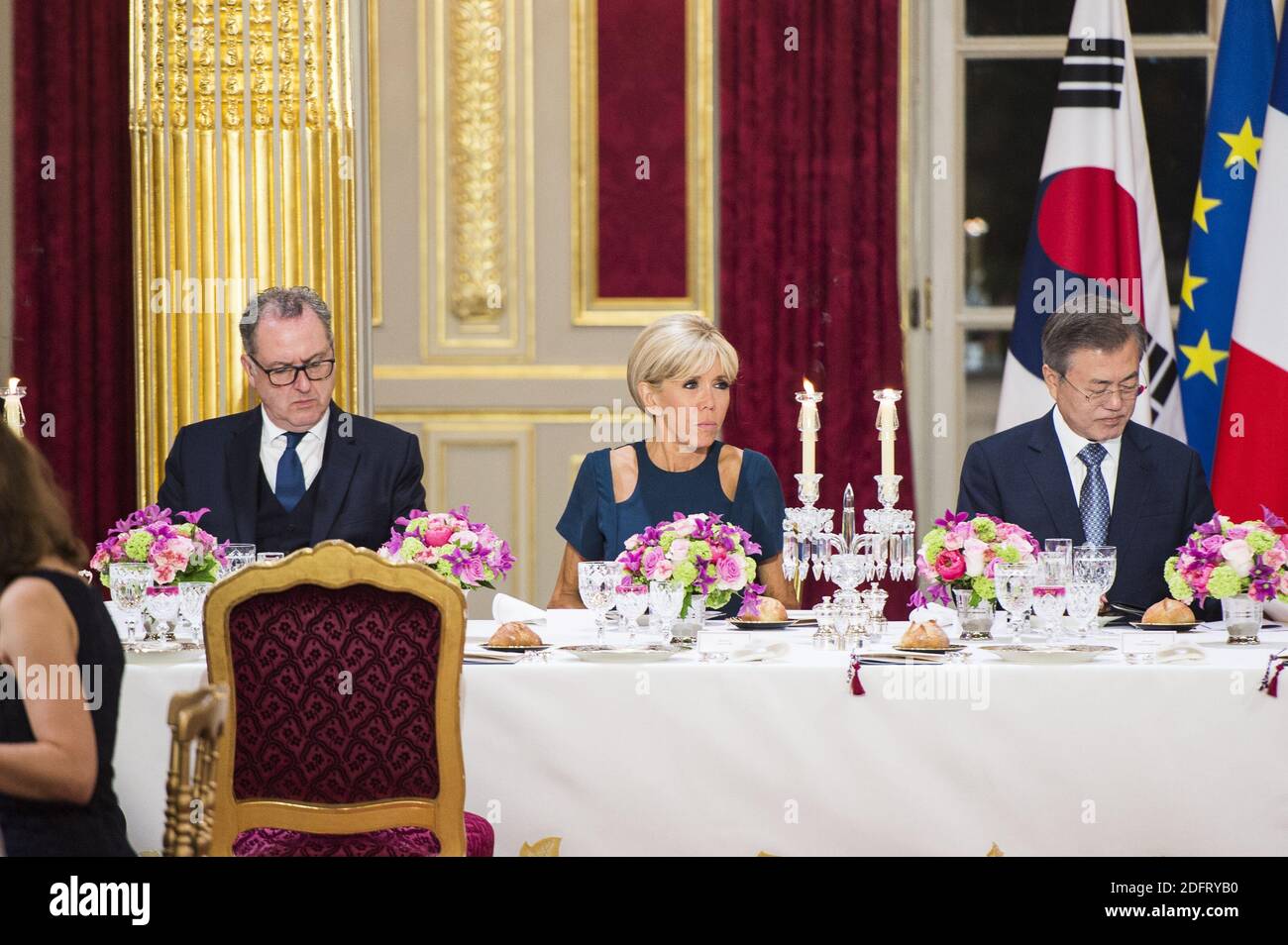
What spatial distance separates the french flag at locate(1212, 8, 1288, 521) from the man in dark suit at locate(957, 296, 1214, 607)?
1529 millimetres

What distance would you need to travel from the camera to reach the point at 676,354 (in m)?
3.62

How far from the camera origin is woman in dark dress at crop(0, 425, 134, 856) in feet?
6.19

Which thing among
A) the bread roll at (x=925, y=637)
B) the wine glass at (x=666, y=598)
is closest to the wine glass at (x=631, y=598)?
the wine glass at (x=666, y=598)

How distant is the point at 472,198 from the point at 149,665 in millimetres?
3135

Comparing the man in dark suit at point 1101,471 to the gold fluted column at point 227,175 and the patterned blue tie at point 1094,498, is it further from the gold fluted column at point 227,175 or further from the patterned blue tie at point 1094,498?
the gold fluted column at point 227,175

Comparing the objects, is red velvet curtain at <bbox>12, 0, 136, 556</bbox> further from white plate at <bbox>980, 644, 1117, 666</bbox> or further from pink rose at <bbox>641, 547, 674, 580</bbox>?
white plate at <bbox>980, 644, 1117, 666</bbox>

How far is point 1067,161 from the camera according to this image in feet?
17.0

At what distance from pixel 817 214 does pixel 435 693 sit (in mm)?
3446

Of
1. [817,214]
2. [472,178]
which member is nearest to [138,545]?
[472,178]

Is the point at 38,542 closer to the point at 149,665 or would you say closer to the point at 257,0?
the point at 149,665

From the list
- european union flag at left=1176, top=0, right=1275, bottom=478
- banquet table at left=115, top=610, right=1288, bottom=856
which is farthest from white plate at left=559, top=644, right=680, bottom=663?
european union flag at left=1176, top=0, right=1275, bottom=478

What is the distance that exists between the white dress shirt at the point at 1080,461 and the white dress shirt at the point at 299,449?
1725 mm

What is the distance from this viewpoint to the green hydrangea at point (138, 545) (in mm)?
2967

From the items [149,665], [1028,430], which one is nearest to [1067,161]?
[1028,430]
